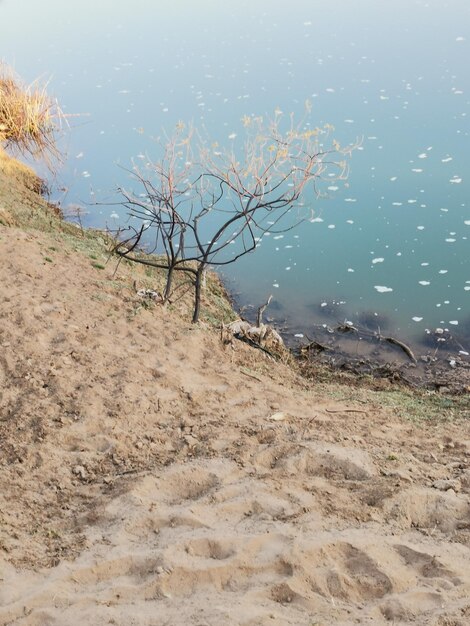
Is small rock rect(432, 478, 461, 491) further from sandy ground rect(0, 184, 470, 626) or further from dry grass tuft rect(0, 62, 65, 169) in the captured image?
dry grass tuft rect(0, 62, 65, 169)

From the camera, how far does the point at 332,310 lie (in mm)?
7344

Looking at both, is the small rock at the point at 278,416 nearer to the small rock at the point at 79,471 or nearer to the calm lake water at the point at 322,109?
the small rock at the point at 79,471

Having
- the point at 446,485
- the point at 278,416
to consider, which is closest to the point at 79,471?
the point at 278,416

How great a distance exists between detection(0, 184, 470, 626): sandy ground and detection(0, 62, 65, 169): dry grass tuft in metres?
6.30

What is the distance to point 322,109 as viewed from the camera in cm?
1167

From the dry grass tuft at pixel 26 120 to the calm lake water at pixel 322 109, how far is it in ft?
1.70

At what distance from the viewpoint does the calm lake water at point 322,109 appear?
7781 mm

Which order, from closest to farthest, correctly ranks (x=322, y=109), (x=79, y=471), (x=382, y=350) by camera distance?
(x=79, y=471) → (x=382, y=350) → (x=322, y=109)

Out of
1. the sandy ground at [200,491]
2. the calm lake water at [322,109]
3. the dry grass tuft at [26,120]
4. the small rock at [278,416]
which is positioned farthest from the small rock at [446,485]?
the dry grass tuft at [26,120]

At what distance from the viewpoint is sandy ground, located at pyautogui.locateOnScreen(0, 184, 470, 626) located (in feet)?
8.70

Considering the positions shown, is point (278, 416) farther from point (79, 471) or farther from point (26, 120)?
point (26, 120)

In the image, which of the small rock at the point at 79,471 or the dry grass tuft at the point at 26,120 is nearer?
the small rock at the point at 79,471

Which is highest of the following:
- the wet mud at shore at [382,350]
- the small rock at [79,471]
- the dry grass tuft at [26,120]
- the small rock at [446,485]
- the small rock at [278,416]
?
the dry grass tuft at [26,120]

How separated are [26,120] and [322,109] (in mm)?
4975
